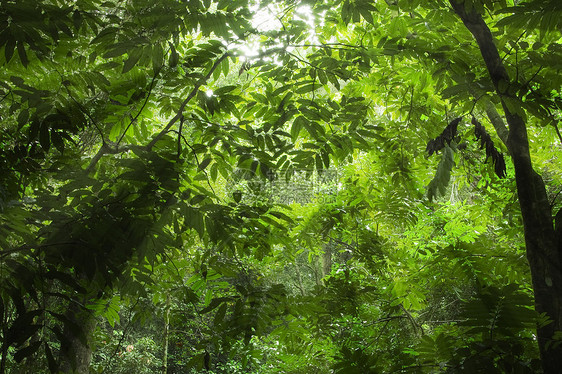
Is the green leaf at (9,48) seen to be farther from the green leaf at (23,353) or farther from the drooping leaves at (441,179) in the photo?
the drooping leaves at (441,179)

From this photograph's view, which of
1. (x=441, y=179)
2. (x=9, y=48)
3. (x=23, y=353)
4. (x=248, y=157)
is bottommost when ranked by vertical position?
(x=23, y=353)

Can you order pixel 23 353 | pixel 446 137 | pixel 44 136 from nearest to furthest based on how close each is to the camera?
pixel 23 353, pixel 44 136, pixel 446 137

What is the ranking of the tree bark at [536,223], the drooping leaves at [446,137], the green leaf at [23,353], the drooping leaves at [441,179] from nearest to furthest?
the green leaf at [23,353], the tree bark at [536,223], the drooping leaves at [441,179], the drooping leaves at [446,137]

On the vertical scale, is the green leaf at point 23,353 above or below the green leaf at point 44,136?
below

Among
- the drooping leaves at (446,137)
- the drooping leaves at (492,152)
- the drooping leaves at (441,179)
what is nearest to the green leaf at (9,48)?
the drooping leaves at (441,179)

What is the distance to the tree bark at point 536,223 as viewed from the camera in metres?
1.40

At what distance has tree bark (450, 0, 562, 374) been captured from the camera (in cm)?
140

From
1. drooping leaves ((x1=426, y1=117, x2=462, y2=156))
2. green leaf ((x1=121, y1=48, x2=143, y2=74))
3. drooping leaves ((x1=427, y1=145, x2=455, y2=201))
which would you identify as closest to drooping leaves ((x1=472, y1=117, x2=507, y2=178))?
drooping leaves ((x1=426, y1=117, x2=462, y2=156))

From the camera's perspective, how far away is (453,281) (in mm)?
3594

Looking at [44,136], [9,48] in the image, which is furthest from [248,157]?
[9,48]

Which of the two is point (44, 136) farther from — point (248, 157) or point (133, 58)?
point (248, 157)

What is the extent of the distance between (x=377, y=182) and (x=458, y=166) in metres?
0.61

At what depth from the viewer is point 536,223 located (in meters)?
1.52

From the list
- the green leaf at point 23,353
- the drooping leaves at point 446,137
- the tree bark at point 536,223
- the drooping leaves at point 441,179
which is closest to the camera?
the green leaf at point 23,353
